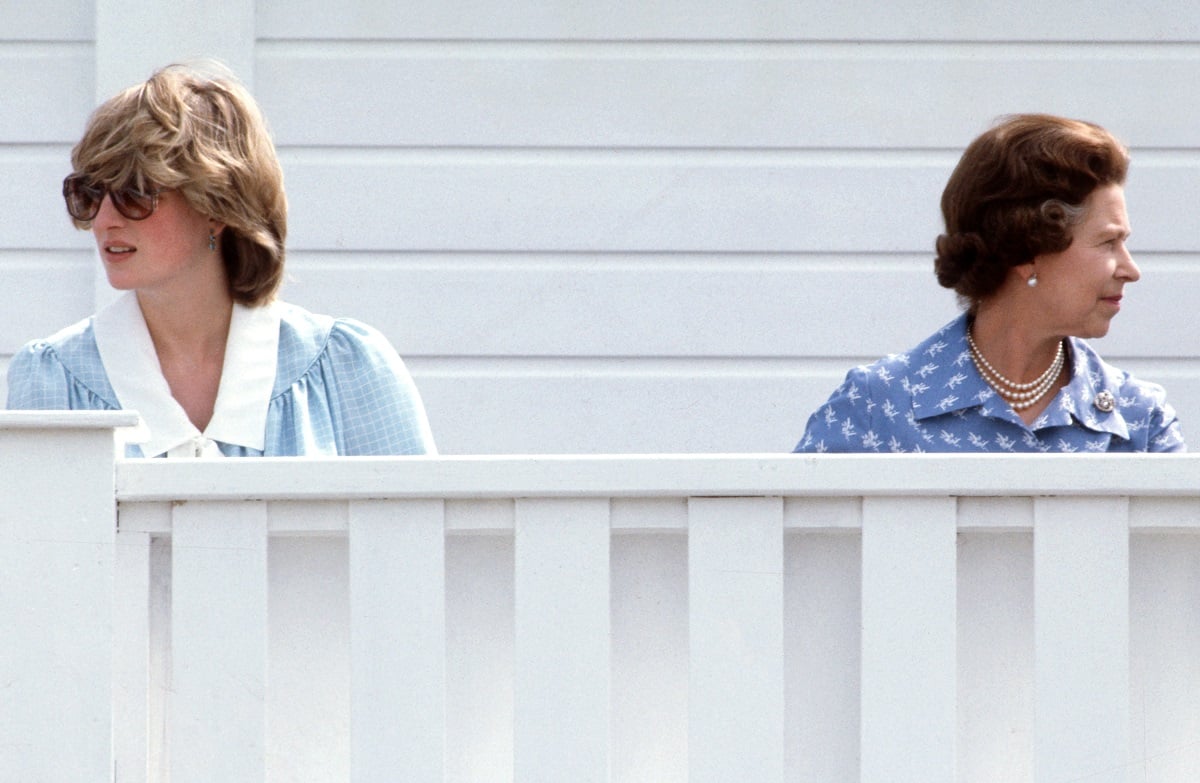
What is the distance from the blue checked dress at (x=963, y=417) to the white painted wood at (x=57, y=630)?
108 centimetres

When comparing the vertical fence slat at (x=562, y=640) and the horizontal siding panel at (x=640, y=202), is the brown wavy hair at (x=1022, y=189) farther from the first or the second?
the vertical fence slat at (x=562, y=640)

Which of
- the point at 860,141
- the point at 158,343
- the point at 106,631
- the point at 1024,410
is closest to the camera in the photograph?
the point at 106,631

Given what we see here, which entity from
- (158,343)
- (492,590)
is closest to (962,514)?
(492,590)

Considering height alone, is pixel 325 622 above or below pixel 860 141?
below

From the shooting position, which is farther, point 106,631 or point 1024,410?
point 1024,410

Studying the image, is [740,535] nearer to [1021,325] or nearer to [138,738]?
[138,738]

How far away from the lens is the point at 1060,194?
2.19 meters

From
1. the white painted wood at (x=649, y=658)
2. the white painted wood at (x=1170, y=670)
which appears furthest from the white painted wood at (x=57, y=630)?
the white painted wood at (x=1170, y=670)

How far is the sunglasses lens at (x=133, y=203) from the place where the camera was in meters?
1.93

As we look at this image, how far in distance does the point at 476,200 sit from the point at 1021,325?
4.12 ft

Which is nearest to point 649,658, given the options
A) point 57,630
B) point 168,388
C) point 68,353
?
point 57,630

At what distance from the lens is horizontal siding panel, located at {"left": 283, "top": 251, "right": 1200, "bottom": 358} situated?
121 inches

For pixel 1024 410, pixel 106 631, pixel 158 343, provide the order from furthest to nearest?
pixel 1024 410 → pixel 158 343 → pixel 106 631

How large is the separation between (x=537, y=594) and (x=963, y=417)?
98cm
